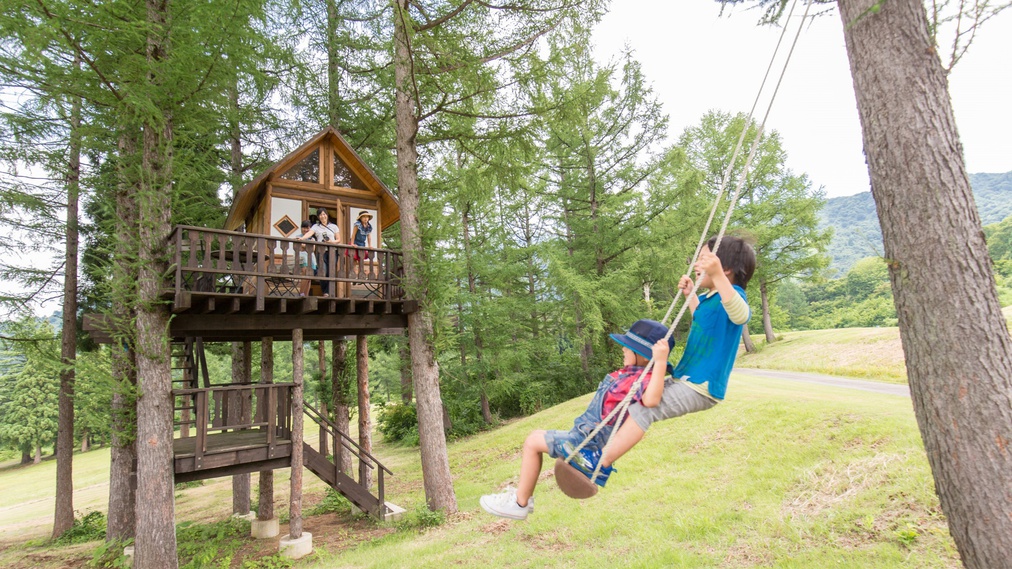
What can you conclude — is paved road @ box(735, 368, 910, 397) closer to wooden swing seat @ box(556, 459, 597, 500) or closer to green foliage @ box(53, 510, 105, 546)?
wooden swing seat @ box(556, 459, 597, 500)

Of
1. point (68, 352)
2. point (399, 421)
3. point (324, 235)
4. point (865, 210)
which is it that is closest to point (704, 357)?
point (324, 235)

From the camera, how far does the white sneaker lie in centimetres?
321

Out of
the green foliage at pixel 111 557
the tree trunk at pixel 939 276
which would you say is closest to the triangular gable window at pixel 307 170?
the green foliage at pixel 111 557

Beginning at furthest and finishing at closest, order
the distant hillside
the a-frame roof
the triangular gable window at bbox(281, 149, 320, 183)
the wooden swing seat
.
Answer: the distant hillside, the triangular gable window at bbox(281, 149, 320, 183), the a-frame roof, the wooden swing seat

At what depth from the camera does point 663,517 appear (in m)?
7.02

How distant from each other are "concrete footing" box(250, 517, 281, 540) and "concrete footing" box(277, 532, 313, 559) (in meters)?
1.69

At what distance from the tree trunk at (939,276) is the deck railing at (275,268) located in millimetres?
6497


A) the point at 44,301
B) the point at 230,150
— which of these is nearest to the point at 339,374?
the point at 230,150

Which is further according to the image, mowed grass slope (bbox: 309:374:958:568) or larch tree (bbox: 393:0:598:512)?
larch tree (bbox: 393:0:598:512)

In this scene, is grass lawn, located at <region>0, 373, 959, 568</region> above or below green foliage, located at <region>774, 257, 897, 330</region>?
below

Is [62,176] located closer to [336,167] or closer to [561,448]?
[336,167]

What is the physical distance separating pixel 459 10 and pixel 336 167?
369 cm

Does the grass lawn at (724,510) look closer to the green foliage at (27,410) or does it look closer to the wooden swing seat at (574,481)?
the wooden swing seat at (574,481)

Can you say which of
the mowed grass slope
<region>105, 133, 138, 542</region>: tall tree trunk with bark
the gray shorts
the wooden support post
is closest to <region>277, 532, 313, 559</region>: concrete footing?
the wooden support post
